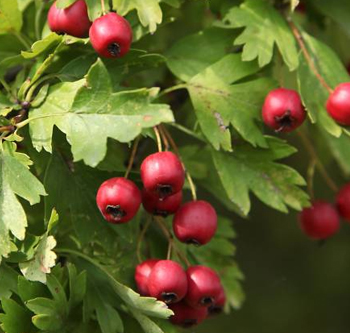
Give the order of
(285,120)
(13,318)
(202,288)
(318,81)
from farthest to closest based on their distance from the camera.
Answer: (318,81) → (285,120) → (202,288) → (13,318)

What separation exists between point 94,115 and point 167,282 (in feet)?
1.09

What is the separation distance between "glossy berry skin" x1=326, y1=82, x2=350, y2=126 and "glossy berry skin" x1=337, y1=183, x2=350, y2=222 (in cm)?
30

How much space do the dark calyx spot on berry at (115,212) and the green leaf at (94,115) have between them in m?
0.12

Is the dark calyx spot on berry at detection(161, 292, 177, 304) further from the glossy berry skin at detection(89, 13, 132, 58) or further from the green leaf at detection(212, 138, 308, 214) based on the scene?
the glossy berry skin at detection(89, 13, 132, 58)

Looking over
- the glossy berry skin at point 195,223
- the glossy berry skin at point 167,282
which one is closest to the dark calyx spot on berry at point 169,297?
the glossy berry skin at point 167,282

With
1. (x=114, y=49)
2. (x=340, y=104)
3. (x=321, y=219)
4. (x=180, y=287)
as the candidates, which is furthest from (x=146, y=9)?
(x=321, y=219)

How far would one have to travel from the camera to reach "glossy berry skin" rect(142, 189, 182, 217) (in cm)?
163

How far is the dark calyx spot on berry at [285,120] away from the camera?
1.70 meters

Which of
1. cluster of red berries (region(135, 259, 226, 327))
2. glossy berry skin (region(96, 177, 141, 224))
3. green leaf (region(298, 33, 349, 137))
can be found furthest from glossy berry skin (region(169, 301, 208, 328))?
green leaf (region(298, 33, 349, 137))

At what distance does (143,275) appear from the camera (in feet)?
5.38

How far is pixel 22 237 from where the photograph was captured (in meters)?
1.48

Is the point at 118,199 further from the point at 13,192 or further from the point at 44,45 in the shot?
the point at 44,45

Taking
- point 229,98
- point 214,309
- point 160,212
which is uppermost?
point 229,98

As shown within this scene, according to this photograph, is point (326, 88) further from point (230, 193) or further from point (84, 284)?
point (84, 284)
